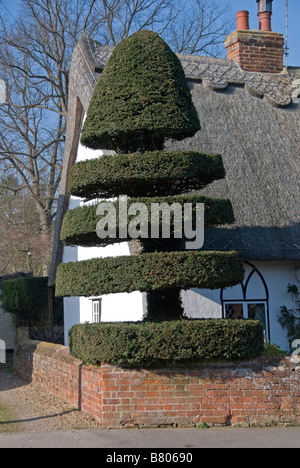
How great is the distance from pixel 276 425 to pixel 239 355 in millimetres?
1107

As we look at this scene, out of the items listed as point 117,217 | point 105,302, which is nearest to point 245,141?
point 105,302

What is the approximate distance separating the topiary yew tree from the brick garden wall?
114 cm

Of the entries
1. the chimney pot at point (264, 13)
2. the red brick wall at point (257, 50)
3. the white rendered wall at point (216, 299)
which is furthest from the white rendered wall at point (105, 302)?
the chimney pot at point (264, 13)

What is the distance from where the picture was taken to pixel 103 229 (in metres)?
9.20

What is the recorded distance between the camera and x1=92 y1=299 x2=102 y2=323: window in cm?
1437

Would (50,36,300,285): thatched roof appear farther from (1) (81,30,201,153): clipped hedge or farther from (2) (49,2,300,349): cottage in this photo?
(1) (81,30,201,153): clipped hedge

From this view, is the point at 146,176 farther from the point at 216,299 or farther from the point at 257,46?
the point at 257,46

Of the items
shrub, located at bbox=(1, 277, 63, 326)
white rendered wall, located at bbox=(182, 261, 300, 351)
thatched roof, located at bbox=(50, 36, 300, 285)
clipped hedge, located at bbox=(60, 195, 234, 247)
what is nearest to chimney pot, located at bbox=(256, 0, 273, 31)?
thatched roof, located at bbox=(50, 36, 300, 285)

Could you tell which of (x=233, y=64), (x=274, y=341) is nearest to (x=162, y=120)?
(x=274, y=341)

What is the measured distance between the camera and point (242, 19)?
59.6 ft

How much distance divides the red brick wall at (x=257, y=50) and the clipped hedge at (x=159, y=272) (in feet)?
33.1

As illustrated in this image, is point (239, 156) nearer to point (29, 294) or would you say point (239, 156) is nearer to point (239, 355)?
point (239, 355)

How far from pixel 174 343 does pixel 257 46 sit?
11.9 m

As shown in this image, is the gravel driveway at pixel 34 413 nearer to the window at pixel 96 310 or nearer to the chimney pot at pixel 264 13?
the window at pixel 96 310
